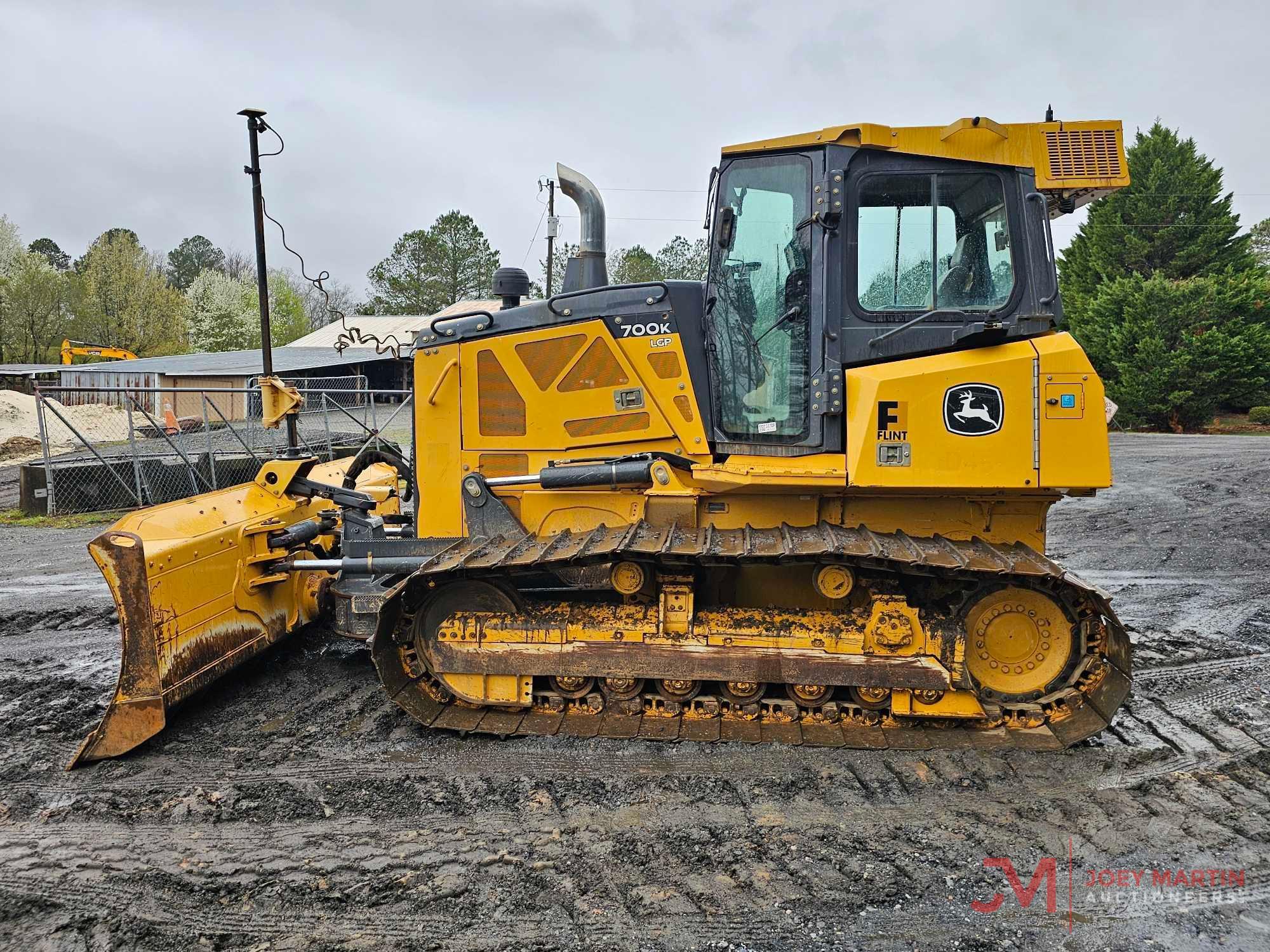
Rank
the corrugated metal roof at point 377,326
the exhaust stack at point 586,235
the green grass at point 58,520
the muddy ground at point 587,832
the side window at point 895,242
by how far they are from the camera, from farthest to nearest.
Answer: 1. the corrugated metal roof at point 377,326
2. the green grass at point 58,520
3. the exhaust stack at point 586,235
4. the side window at point 895,242
5. the muddy ground at point 587,832

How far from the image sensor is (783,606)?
482cm

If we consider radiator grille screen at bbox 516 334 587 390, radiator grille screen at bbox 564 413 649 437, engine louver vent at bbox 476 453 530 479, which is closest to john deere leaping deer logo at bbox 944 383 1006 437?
radiator grille screen at bbox 564 413 649 437

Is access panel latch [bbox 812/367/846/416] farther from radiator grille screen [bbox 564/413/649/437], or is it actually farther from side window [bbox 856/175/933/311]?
radiator grille screen [bbox 564/413/649/437]

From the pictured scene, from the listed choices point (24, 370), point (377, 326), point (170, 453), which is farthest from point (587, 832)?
point (24, 370)

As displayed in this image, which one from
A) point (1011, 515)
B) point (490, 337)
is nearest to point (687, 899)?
point (1011, 515)

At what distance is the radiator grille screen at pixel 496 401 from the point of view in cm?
509

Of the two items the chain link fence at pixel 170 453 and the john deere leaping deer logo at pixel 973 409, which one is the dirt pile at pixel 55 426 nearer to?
the chain link fence at pixel 170 453

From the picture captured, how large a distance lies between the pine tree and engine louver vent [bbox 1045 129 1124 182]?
23624mm

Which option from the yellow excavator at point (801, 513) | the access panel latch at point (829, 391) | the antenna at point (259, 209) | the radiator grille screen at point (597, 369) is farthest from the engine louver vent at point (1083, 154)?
the antenna at point (259, 209)

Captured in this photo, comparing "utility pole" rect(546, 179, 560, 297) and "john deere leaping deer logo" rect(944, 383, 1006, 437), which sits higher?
"utility pole" rect(546, 179, 560, 297)

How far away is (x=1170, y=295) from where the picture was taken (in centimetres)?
2427

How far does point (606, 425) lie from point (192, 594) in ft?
8.61

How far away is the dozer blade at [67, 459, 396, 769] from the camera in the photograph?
4.24 meters

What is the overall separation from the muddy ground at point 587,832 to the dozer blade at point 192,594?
27 centimetres
